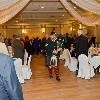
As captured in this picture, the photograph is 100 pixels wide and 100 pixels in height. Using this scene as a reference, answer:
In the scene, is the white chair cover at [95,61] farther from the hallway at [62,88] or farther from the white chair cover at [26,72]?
the white chair cover at [26,72]

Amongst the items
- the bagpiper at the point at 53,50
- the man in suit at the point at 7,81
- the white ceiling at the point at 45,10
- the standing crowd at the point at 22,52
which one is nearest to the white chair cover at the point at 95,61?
the standing crowd at the point at 22,52

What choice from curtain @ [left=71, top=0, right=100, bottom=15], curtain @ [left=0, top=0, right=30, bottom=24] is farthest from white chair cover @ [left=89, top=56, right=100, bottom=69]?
curtain @ [left=0, top=0, right=30, bottom=24]

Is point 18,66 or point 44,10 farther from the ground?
point 44,10

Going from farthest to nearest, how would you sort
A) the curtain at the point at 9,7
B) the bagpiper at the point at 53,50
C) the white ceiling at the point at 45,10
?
the white ceiling at the point at 45,10 → the bagpiper at the point at 53,50 → the curtain at the point at 9,7

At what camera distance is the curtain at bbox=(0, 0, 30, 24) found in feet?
22.0

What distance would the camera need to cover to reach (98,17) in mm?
8188

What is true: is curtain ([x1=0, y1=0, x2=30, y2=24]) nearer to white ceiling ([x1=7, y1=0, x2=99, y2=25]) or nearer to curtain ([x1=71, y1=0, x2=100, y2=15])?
curtain ([x1=71, y1=0, x2=100, y2=15])

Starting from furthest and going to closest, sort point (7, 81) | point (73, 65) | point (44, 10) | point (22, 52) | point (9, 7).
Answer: point (44, 10)
point (73, 65)
point (22, 52)
point (9, 7)
point (7, 81)

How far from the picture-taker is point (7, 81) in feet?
6.56

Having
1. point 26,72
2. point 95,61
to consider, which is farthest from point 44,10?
point 26,72

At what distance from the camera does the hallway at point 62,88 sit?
6000 mm

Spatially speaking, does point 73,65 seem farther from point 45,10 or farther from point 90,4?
point 45,10

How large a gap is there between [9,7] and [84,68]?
9.82ft

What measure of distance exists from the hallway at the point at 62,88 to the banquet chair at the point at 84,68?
7.5 inches
